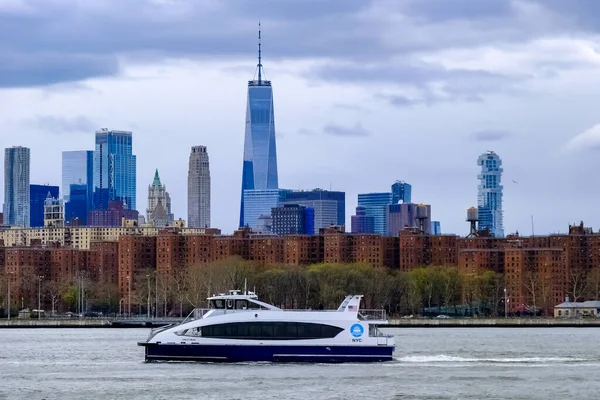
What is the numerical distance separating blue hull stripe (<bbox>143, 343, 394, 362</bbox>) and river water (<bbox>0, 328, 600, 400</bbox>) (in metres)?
0.63

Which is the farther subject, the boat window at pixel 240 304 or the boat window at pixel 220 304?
the boat window at pixel 220 304

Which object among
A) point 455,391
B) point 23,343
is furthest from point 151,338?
point 23,343

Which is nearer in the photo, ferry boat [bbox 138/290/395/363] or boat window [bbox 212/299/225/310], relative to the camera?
ferry boat [bbox 138/290/395/363]

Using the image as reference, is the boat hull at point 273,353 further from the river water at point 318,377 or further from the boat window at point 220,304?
the boat window at point 220,304

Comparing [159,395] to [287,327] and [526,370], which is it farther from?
[526,370]

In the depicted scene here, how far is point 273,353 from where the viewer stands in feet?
321

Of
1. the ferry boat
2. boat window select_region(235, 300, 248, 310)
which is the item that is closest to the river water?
the ferry boat

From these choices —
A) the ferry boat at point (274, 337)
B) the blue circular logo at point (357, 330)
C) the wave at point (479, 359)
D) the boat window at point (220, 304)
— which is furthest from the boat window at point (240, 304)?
the wave at point (479, 359)

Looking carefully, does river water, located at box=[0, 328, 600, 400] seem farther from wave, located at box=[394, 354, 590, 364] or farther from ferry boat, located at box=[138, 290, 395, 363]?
ferry boat, located at box=[138, 290, 395, 363]

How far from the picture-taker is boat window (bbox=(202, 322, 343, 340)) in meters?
97.9

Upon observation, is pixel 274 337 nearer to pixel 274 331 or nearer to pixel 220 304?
pixel 274 331

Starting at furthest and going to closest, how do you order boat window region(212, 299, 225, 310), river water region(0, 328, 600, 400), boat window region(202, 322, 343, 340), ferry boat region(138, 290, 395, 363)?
boat window region(212, 299, 225, 310) → boat window region(202, 322, 343, 340) → ferry boat region(138, 290, 395, 363) → river water region(0, 328, 600, 400)

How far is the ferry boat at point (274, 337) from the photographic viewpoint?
97750 millimetres

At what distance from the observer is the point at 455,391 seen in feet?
284
